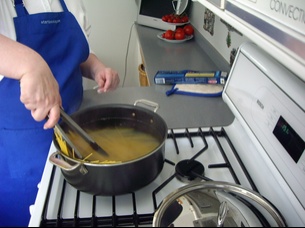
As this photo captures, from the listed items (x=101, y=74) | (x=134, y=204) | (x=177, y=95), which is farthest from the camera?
(x=177, y=95)

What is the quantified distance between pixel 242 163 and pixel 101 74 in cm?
58

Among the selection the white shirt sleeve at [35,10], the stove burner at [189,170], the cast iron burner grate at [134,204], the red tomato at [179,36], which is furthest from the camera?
the red tomato at [179,36]

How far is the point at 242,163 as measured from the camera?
736 mm

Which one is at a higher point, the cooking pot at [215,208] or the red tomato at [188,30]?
the cooking pot at [215,208]

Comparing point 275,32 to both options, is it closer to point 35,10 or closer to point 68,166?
point 68,166

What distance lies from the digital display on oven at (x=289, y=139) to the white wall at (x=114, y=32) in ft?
6.49

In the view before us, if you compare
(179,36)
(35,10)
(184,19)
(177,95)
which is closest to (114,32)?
(184,19)

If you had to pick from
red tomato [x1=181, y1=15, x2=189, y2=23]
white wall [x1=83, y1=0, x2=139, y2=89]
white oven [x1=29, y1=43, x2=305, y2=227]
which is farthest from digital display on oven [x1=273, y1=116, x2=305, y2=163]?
white wall [x1=83, y1=0, x2=139, y2=89]

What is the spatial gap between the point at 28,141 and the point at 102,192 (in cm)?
44

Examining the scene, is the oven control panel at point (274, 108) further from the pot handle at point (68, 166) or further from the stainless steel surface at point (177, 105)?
the pot handle at point (68, 166)

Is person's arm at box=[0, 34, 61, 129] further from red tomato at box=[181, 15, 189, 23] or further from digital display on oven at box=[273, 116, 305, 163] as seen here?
red tomato at box=[181, 15, 189, 23]

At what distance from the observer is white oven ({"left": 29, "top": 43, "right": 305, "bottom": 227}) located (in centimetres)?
55

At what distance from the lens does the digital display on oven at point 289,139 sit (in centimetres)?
53

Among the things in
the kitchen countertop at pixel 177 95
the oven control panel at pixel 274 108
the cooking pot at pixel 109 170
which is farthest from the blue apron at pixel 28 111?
the oven control panel at pixel 274 108
